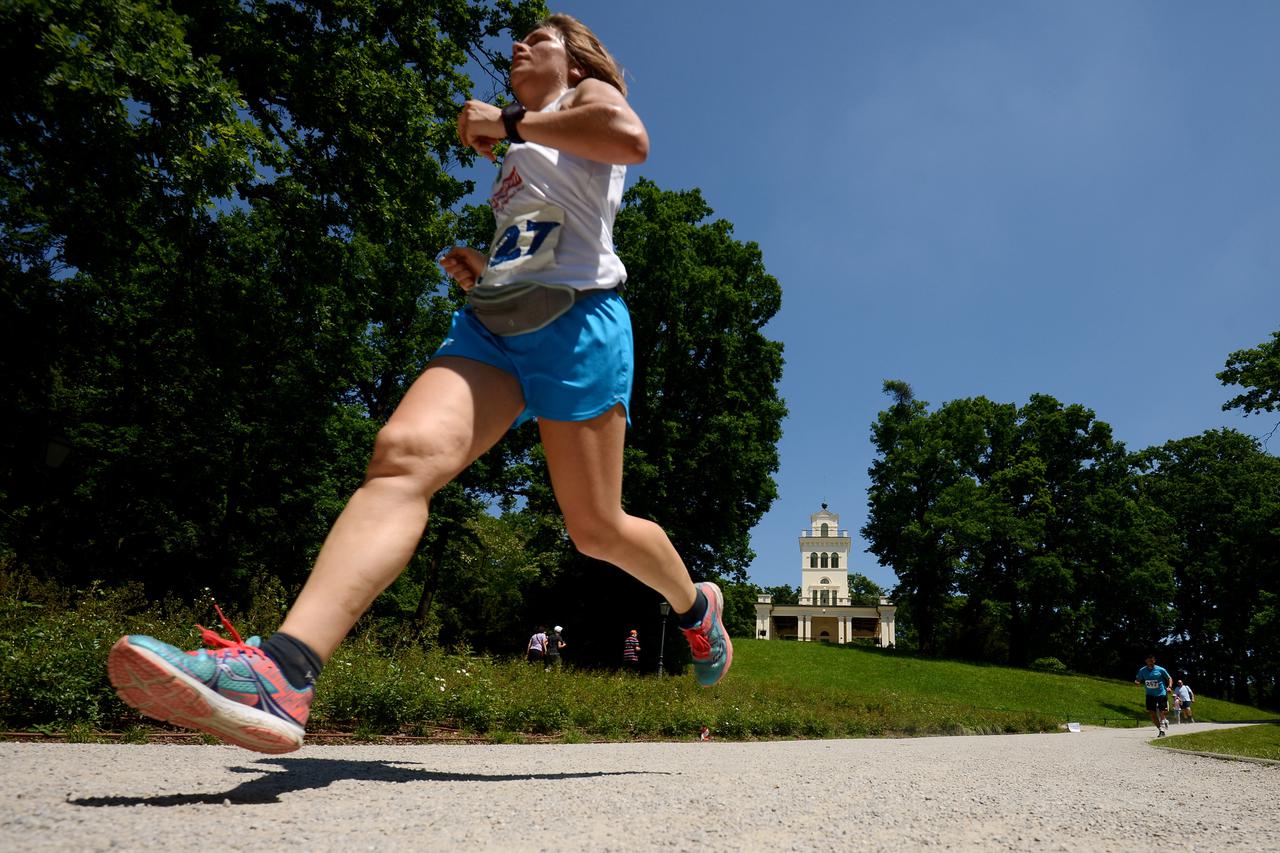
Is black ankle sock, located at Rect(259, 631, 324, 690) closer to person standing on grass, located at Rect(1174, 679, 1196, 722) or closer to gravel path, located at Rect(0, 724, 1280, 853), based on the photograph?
gravel path, located at Rect(0, 724, 1280, 853)

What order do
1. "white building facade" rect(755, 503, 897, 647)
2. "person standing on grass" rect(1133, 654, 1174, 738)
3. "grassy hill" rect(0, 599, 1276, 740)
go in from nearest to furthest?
1. "grassy hill" rect(0, 599, 1276, 740)
2. "person standing on grass" rect(1133, 654, 1174, 738)
3. "white building facade" rect(755, 503, 897, 647)

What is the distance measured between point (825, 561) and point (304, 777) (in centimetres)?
8838

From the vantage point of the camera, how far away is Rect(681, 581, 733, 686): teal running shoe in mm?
3455

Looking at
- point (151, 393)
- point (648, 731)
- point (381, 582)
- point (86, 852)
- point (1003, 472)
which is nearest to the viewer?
point (86, 852)

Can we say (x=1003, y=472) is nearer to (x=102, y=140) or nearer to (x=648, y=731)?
(x=648, y=731)

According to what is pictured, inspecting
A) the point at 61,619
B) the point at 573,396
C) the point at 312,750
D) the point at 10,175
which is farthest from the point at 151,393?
the point at 573,396

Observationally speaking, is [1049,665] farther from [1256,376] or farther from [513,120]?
[513,120]

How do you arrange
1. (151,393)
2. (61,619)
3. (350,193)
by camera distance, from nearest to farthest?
(61,619) < (350,193) < (151,393)

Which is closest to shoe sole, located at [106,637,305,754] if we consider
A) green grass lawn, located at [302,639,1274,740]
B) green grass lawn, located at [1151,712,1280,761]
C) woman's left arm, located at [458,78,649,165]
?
woman's left arm, located at [458,78,649,165]

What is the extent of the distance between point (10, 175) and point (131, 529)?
14872mm

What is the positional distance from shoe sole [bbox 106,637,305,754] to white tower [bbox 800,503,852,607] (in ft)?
278

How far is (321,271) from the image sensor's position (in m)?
11.4

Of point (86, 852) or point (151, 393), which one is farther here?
point (151, 393)

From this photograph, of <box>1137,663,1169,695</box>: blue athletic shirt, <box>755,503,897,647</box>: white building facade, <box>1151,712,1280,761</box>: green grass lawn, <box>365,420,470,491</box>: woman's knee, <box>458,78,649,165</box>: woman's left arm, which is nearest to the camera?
<box>365,420,470,491</box>: woman's knee
